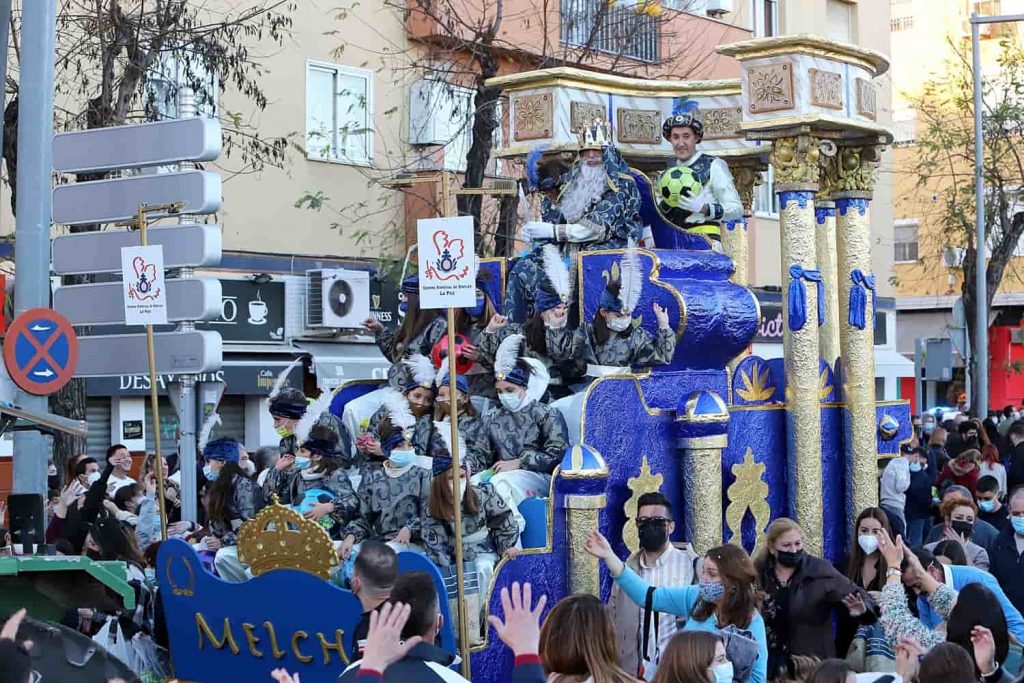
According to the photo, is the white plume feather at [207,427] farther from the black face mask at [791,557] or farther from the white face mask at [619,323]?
the black face mask at [791,557]

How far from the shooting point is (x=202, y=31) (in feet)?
55.3

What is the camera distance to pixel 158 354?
434 inches

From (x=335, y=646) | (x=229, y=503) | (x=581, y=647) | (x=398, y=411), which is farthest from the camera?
(x=229, y=503)

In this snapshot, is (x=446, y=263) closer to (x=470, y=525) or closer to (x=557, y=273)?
(x=470, y=525)

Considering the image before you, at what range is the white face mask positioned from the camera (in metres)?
10.9

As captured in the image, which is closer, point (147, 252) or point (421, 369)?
point (147, 252)

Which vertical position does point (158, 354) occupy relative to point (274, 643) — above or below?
above

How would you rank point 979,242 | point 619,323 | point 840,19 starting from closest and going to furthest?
point 619,323 < point 979,242 < point 840,19

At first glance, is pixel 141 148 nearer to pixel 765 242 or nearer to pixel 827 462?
pixel 827 462


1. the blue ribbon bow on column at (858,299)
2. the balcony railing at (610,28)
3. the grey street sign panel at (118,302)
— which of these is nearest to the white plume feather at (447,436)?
the grey street sign panel at (118,302)

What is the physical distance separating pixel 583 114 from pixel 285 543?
5.08 meters

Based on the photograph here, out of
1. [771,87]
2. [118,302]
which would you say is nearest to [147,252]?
[118,302]

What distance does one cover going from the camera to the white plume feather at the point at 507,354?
1066 centimetres

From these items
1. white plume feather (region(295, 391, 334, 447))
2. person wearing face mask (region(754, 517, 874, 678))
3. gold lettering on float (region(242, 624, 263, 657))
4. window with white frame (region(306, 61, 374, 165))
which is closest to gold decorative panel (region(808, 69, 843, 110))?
white plume feather (region(295, 391, 334, 447))
